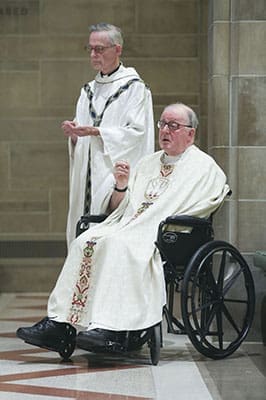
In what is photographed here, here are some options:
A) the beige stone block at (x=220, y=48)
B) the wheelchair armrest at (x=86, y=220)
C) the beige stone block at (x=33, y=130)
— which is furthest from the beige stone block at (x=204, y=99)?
the wheelchair armrest at (x=86, y=220)

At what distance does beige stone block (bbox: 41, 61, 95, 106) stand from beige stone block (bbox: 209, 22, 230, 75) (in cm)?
277

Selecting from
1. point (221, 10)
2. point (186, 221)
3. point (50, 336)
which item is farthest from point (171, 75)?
point (50, 336)

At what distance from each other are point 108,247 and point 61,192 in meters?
3.45

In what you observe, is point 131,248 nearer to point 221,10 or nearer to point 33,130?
point 221,10

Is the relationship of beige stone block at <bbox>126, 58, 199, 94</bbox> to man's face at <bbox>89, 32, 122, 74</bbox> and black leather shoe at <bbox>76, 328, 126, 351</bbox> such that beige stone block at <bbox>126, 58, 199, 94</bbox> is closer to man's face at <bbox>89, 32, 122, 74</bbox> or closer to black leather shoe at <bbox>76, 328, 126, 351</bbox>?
man's face at <bbox>89, 32, 122, 74</bbox>

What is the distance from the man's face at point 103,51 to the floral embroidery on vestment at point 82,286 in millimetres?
1086

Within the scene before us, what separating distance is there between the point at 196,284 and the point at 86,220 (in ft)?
2.51

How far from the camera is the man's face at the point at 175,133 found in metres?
5.30

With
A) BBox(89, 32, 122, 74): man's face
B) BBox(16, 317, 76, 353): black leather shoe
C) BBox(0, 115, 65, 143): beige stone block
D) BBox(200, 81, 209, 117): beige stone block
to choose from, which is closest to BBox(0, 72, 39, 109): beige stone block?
BBox(0, 115, 65, 143): beige stone block

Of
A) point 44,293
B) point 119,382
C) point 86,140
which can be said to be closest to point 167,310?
point 119,382

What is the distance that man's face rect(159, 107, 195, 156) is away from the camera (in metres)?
5.30

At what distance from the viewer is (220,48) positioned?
5.69 meters

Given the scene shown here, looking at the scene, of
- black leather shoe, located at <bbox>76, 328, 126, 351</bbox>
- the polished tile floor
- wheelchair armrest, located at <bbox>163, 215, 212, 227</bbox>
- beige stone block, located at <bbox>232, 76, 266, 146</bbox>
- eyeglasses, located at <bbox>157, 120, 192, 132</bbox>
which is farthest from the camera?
beige stone block, located at <bbox>232, 76, 266, 146</bbox>

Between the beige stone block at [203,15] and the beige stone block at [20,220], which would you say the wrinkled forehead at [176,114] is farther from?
the beige stone block at [20,220]
